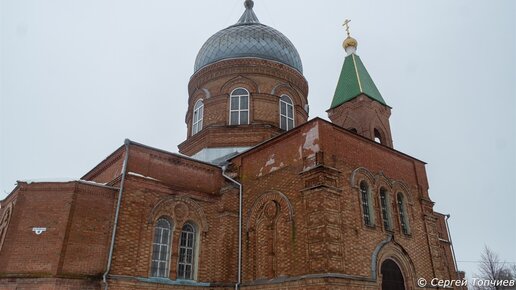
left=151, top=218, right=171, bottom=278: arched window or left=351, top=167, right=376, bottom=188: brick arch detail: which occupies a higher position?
left=351, top=167, right=376, bottom=188: brick arch detail

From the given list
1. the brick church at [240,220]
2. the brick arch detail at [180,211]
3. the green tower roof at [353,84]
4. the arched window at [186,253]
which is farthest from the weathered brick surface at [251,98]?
the arched window at [186,253]

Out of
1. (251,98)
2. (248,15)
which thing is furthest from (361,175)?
(248,15)

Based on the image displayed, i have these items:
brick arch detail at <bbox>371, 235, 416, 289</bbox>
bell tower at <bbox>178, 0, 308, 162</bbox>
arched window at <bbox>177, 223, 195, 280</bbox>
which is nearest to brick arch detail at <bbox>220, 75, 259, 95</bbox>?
bell tower at <bbox>178, 0, 308, 162</bbox>

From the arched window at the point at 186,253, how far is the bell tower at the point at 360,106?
649cm

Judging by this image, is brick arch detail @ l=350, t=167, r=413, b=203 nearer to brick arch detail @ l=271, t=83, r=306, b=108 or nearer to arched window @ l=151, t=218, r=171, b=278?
arched window @ l=151, t=218, r=171, b=278

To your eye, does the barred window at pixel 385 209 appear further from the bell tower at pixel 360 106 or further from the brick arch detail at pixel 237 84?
the brick arch detail at pixel 237 84

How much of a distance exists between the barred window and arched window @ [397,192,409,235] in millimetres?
629

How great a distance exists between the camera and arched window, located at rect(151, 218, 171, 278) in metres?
9.87

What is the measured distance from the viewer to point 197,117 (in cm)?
1602

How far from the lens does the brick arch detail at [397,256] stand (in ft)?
31.9

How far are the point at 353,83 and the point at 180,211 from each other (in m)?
7.85

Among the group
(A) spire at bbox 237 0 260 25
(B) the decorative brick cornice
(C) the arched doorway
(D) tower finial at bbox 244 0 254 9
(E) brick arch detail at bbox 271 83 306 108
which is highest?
(D) tower finial at bbox 244 0 254 9

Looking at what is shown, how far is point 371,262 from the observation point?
940 centimetres

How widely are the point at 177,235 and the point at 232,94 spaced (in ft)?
22.2
